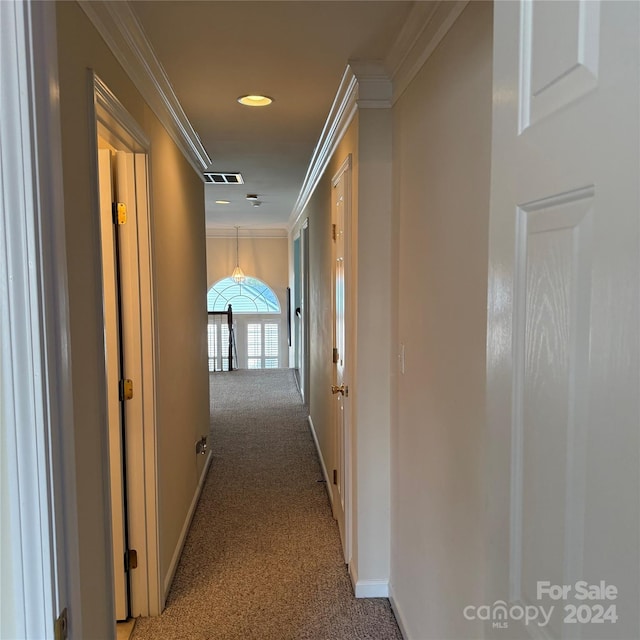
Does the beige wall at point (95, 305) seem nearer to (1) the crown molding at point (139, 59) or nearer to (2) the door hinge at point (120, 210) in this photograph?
(1) the crown molding at point (139, 59)

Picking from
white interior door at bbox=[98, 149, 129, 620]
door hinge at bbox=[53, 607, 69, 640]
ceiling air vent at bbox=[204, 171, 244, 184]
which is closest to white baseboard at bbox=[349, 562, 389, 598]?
white interior door at bbox=[98, 149, 129, 620]

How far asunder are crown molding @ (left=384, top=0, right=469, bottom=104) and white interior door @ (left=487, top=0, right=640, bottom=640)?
71 cm

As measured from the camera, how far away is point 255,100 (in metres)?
2.60

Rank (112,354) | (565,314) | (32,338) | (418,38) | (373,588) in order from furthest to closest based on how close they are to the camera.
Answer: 1. (373,588)
2. (112,354)
3. (418,38)
4. (32,338)
5. (565,314)

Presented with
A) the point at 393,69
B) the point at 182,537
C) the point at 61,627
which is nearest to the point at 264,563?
the point at 182,537

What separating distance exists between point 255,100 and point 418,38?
108 cm

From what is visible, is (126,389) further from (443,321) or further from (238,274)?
(238,274)

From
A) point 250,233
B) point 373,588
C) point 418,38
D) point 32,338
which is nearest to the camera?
point 32,338

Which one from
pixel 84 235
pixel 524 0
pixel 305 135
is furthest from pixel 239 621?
pixel 305 135

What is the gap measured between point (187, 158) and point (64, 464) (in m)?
2.69

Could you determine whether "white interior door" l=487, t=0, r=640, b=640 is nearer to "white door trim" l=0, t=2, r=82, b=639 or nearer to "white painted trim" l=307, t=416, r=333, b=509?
"white door trim" l=0, t=2, r=82, b=639

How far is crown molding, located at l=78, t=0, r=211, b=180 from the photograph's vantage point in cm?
152

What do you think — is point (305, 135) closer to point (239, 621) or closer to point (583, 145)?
point (239, 621)

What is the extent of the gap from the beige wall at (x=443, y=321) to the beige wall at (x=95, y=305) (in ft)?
3.17
